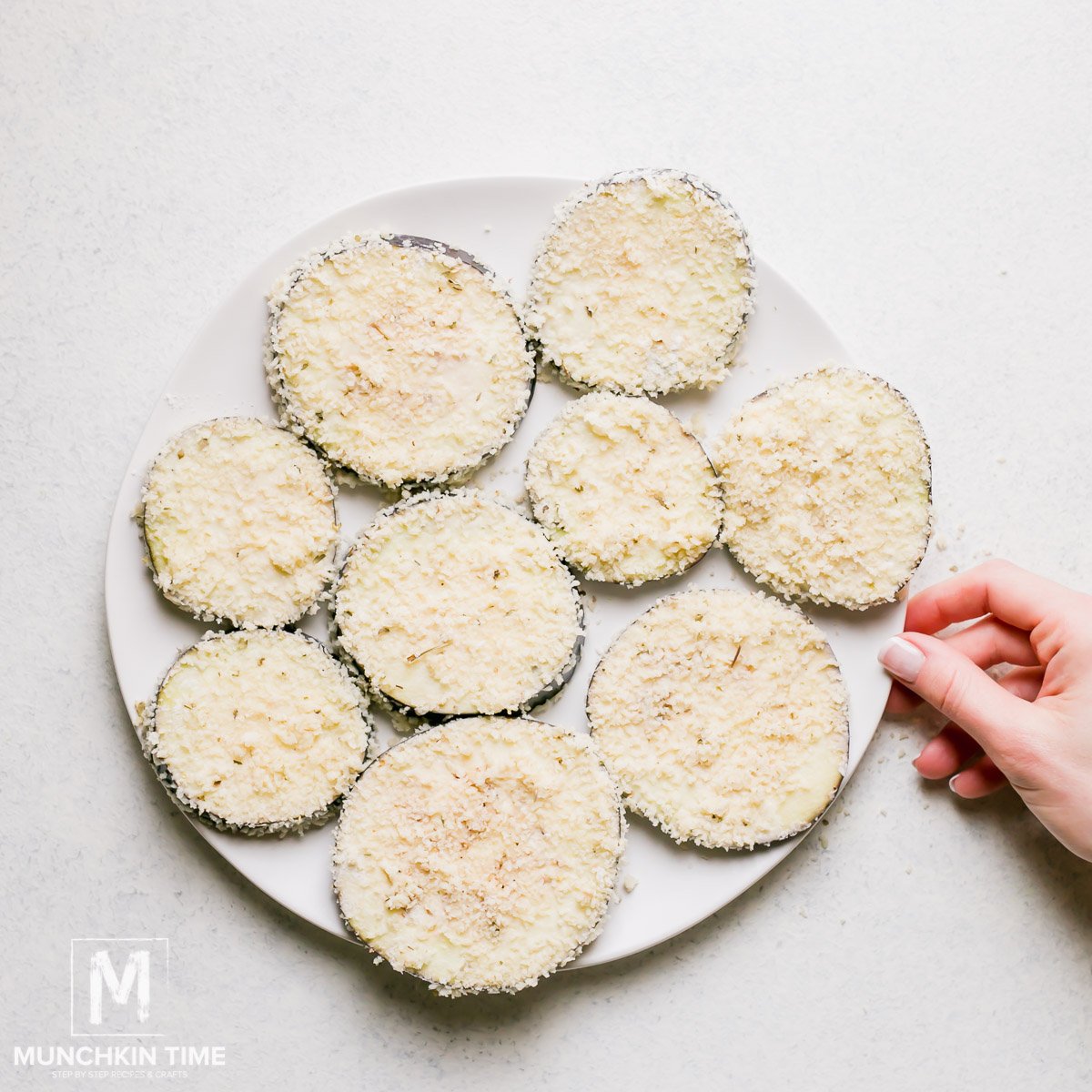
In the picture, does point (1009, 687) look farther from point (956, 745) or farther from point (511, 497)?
point (511, 497)

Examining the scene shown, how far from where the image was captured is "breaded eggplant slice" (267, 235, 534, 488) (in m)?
1.88

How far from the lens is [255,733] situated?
6.09 ft

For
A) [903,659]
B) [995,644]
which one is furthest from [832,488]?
[995,644]

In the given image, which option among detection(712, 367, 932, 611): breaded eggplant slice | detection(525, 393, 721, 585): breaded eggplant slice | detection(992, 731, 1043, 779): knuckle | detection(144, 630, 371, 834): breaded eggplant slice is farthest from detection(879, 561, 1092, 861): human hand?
detection(144, 630, 371, 834): breaded eggplant slice

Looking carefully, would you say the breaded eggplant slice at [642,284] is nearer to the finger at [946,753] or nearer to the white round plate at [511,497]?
the white round plate at [511,497]

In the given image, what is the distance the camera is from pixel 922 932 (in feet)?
6.89

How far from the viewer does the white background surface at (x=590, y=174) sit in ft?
6.62

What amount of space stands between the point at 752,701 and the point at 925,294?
90cm

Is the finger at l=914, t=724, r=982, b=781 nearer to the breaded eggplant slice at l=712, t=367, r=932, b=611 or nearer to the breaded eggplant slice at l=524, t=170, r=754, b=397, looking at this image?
the breaded eggplant slice at l=712, t=367, r=932, b=611

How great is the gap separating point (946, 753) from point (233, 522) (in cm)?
141

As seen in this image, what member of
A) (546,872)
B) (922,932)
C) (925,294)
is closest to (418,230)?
(925,294)

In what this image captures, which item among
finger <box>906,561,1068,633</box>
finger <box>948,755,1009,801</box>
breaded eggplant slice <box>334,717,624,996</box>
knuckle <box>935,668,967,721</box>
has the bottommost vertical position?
breaded eggplant slice <box>334,717,624,996</box>

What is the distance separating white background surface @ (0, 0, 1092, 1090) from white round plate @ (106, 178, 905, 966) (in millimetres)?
153

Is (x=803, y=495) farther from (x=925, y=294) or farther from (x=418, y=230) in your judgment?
(x=418, y=230)
